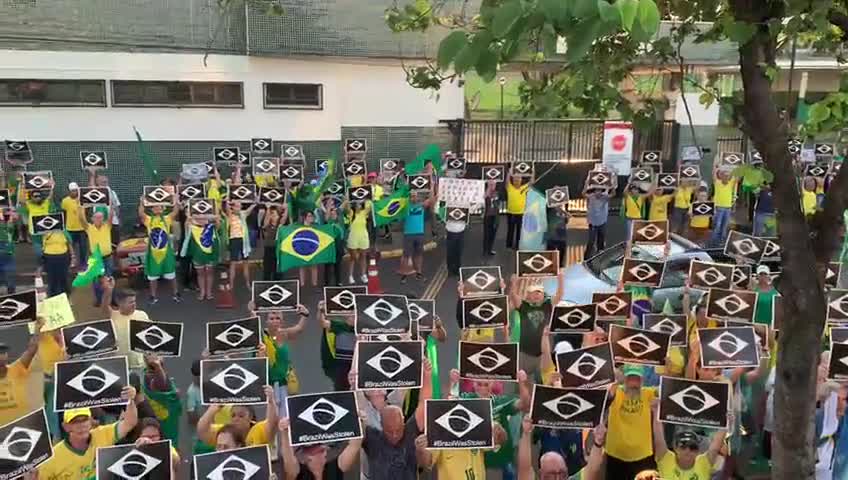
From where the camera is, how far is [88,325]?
683 cm

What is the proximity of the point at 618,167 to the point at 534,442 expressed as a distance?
14813 mm

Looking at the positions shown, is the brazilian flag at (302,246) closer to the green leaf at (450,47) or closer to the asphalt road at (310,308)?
the asphalt road at (310,308)

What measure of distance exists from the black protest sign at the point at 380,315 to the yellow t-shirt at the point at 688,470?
8.47ft

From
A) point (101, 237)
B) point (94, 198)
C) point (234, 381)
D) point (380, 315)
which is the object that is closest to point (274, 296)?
point (380, 315)

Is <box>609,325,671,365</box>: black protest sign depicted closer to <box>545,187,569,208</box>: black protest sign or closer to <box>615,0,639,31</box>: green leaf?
<box>615,0,639,31</box>: green leaf

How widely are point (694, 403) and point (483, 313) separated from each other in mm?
2328

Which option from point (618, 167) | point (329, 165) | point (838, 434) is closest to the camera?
point (838, 434)

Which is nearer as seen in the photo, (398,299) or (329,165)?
(398,299)

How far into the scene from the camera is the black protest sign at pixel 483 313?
7.53m

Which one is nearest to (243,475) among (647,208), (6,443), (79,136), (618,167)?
(6,443)

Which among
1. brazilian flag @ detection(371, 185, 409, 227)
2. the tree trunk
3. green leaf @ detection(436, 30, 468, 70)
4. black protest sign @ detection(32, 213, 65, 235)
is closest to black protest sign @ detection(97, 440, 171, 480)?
the tree trunk

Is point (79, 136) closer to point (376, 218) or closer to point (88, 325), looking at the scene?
point (376, 218)

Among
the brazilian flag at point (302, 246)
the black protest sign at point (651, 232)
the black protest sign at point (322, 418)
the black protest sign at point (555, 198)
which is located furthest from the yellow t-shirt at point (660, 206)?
the black protest sign at point (322, 418)

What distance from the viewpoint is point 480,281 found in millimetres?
8648
